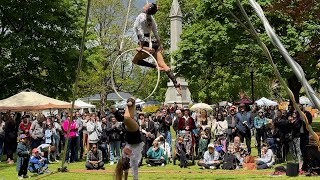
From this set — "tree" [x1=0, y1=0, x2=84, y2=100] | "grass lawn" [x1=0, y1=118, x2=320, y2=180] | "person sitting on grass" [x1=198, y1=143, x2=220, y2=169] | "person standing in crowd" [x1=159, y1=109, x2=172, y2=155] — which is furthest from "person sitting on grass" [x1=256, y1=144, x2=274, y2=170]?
"tree" [x1=0, y1=0, x2=84, y2=100]

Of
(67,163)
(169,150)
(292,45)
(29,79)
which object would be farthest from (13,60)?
(292,45)

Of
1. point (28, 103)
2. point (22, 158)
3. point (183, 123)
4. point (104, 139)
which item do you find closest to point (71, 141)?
point (104, 139)

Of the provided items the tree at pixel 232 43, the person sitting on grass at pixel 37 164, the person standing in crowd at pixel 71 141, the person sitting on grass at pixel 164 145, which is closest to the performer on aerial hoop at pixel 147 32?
the person sitting on grass at pixel 37 164

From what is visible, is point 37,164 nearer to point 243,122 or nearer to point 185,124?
point 185,124

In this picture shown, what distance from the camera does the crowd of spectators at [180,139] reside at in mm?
14352

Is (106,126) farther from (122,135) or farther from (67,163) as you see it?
(67,163)

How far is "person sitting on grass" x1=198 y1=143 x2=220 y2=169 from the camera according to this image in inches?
572

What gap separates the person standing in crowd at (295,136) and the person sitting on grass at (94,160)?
18.5ft

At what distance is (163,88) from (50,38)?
26.1m

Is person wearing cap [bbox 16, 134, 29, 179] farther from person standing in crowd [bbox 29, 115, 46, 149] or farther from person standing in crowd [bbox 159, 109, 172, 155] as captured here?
person standing in crowd [bbox 159, 109, 172, 155]

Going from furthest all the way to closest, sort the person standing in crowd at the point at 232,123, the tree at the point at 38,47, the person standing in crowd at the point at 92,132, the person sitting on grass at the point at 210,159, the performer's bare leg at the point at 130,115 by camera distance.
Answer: the tree at the point at 38,47, the person standing in crowd at the point at 92,132, the person standing in crowd at the point at 232,123, the person sitting on grass at the point at 210,159, the performer's bare leg at the point at 130,115

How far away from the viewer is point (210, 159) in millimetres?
14703

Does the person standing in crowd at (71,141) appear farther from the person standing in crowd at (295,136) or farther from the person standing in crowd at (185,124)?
the person standing in crowd at (295,136)

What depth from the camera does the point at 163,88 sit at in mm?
51125
